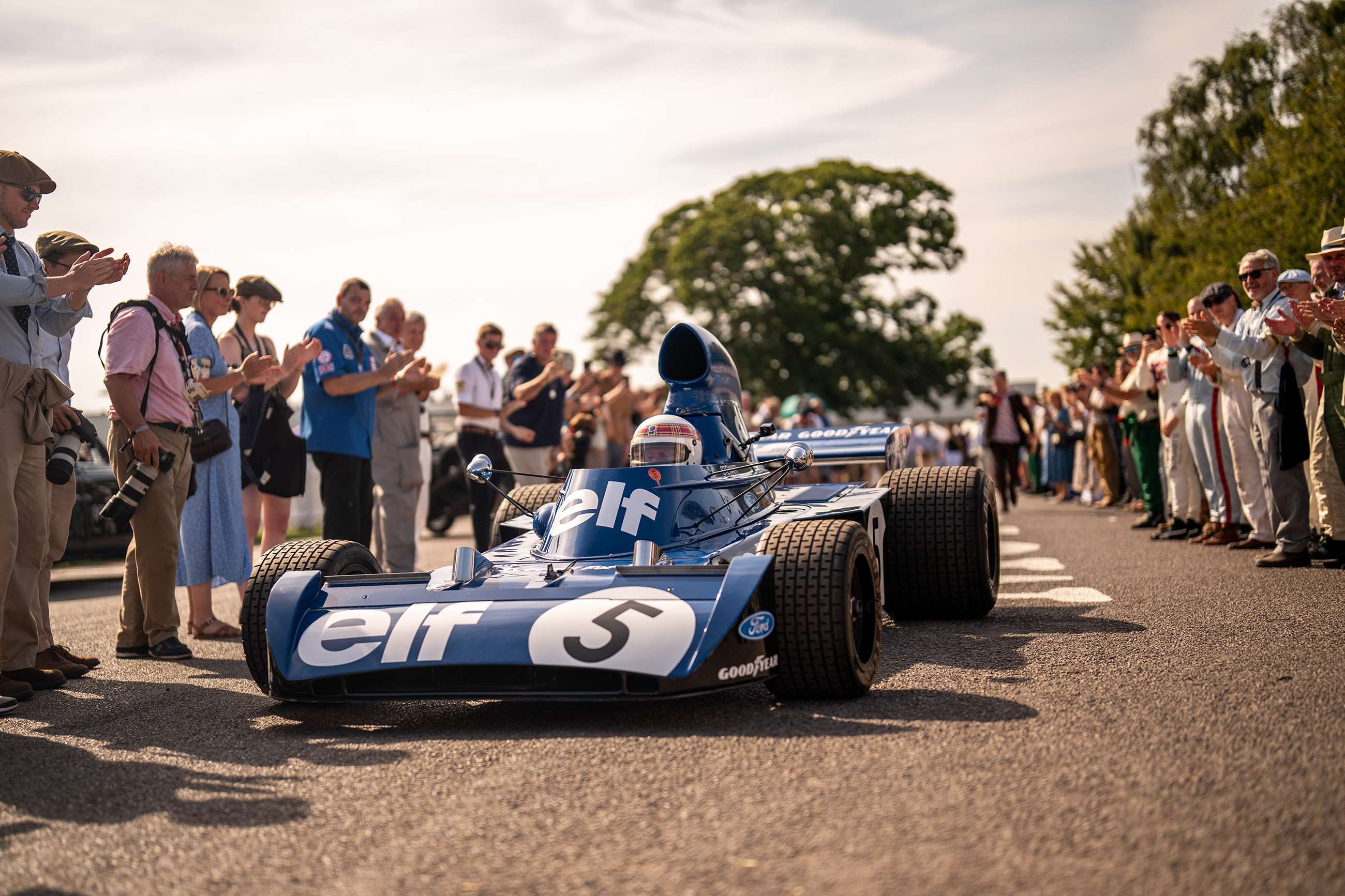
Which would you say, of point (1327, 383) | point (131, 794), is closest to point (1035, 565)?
point (1327, 383)

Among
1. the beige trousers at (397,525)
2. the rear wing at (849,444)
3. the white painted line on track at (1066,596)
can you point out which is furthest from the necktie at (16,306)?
the white painted line on track at (1066,596)

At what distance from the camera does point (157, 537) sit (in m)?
6.59

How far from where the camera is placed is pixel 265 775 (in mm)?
Result: 3986

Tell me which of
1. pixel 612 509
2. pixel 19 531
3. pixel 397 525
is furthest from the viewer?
pixel 397 525

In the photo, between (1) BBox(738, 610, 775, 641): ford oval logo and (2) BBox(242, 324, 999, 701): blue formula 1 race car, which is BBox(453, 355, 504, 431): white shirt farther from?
(1) BBox(738, 610, 775, 641): ford oval logo

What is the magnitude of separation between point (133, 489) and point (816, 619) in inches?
148

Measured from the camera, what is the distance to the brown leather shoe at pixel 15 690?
18.4 feet

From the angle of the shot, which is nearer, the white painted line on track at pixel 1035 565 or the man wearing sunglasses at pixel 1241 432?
the white painted line on track at pixel 1035 565

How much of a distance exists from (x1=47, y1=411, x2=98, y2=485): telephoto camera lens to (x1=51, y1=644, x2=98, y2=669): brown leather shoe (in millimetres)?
931

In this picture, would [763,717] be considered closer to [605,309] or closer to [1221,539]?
[1221,539]

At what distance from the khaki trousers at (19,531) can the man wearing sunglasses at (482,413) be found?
15.0 feet

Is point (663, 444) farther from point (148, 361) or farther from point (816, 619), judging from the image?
point (148, 361)

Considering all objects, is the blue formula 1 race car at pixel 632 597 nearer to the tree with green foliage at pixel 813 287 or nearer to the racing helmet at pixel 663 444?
the racing helmet at pixel 663 444

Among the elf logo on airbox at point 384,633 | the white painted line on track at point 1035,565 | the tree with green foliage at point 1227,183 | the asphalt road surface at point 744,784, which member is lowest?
the white painted line on track at point 1035,565
